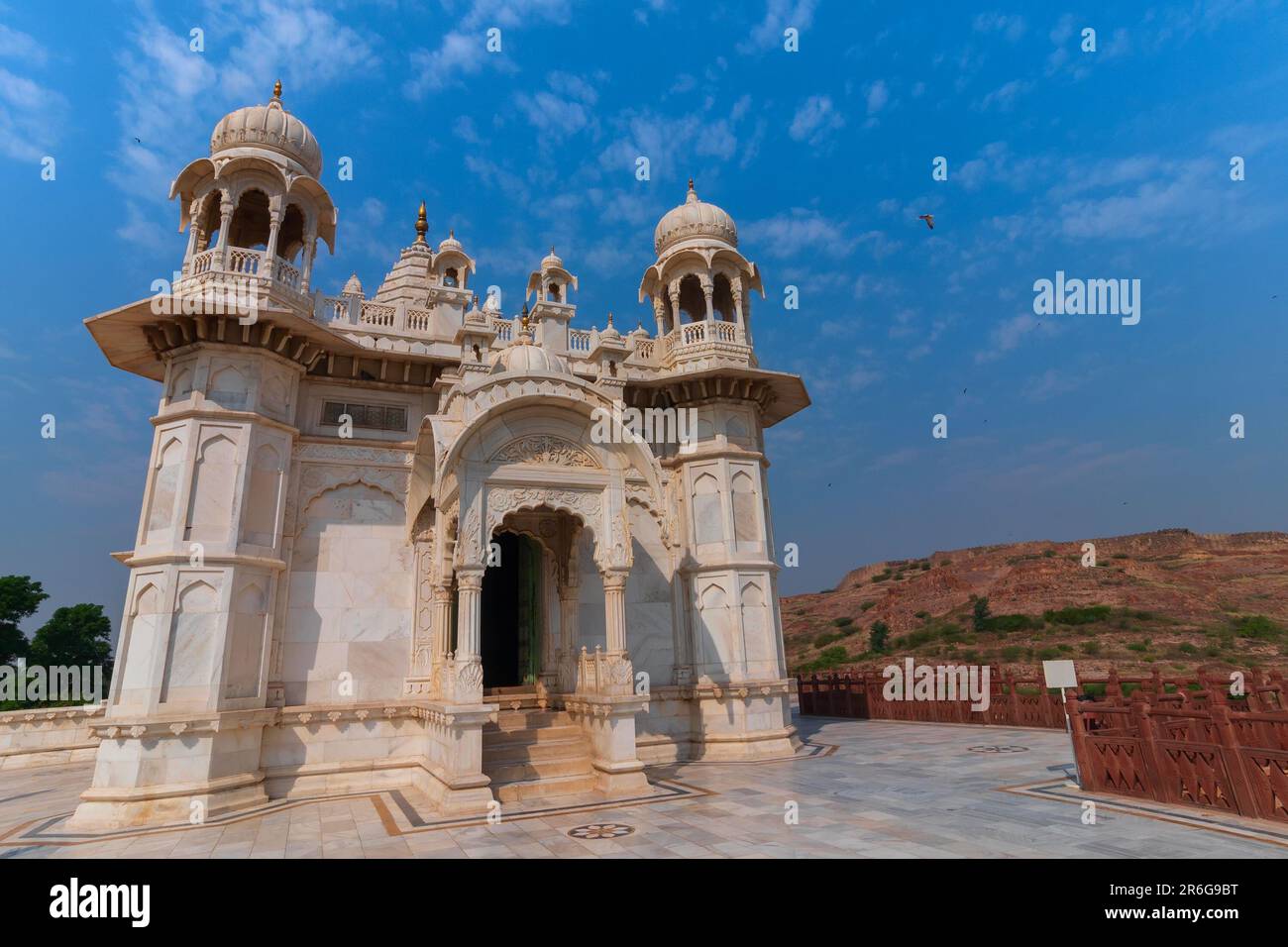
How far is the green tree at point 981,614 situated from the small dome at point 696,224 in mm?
36596

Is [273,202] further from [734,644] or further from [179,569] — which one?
[734,644]

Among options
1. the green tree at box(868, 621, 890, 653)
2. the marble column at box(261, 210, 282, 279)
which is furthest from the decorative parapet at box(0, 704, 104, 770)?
the green tree at box(868, 621, 890, 653)

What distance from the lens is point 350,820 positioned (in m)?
9.37

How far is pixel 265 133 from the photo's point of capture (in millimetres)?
12789

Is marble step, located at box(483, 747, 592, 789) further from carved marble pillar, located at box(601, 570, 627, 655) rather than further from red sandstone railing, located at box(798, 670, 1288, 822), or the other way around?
red sandstone railing, located at box(798, 670, 1288, 822)

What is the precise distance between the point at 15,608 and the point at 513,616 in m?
43.1

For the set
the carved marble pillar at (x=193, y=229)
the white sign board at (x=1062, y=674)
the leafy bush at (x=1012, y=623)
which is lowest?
the white sign board at (x=1062, y=674)

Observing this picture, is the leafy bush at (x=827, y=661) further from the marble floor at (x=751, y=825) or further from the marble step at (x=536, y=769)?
the marble step at (x=536, y=769)

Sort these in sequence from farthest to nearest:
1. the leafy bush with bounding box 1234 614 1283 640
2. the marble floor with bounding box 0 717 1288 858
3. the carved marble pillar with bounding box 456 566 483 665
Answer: the leafy bush with bounding box 1234 614 1283 640, the carved marble pillar with bounding box 456 566 483 665, the marble floor with bounding box 0 717 1288 858

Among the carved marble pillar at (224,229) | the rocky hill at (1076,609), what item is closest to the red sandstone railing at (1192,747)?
the carved marble pillar at (224,229)

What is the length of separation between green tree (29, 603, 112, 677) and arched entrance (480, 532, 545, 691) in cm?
4157

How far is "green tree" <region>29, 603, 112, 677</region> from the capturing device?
43.4m

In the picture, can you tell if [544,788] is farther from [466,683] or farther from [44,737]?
[44,737]

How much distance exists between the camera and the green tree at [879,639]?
45519 mm
